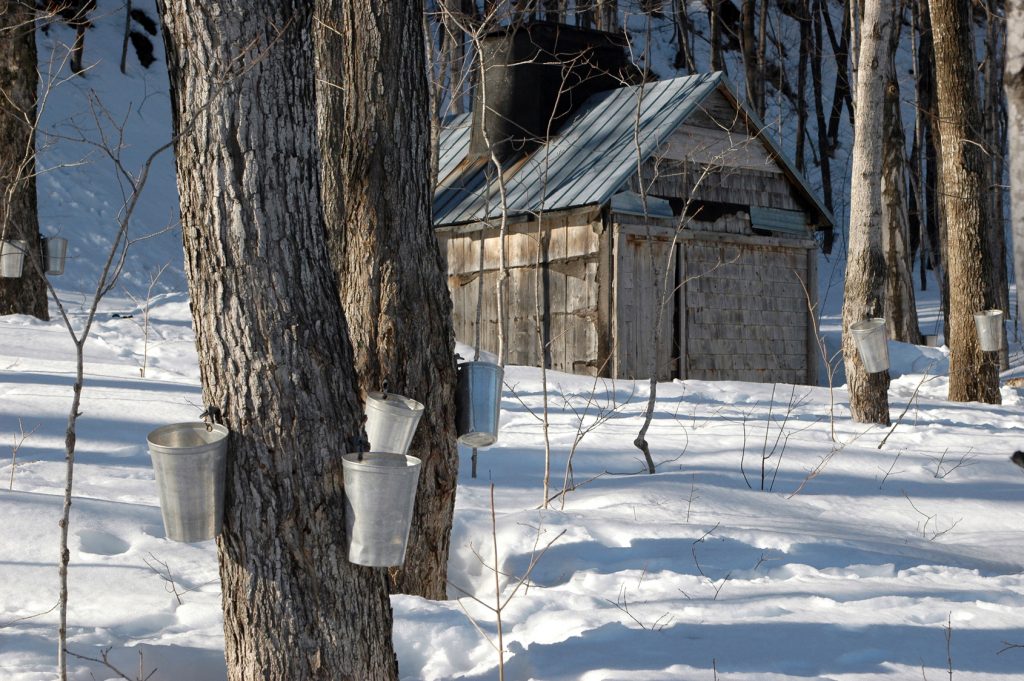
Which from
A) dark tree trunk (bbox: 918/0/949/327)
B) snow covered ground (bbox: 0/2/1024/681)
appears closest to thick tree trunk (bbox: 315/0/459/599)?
snow covered ground (bbox: 0/2/1024/681)

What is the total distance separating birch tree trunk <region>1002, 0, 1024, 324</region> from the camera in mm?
2377

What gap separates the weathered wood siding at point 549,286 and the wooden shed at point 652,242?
0.07ft

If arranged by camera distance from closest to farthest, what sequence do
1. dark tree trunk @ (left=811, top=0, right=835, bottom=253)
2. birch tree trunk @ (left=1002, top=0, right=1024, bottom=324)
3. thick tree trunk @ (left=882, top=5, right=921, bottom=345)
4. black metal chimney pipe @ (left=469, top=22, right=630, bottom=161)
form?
birch tree trunk @ (left=1002, top=0, right=1024, bottom=324) → black metal chimney pipe @ (left=469, top=22, right=630, bottom=161) → thick tree trunk @ (left=882, top=5, right=921, bottom=345) → dark tree trunk @ (left=811, top=0, right=835, bottom=253)

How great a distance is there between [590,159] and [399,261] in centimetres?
1009

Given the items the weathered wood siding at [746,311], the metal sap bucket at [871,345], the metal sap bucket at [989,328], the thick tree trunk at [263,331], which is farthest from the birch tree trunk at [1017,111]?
the weathered wood siding at [746,311]

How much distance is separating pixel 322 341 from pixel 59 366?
644cm

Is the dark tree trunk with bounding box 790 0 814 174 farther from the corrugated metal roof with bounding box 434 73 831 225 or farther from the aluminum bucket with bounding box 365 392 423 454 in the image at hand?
the aluminum bucket with bounding box 365 392 423 454

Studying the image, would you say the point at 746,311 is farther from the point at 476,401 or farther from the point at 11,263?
the point at 476,401

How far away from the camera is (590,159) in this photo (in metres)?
13.8

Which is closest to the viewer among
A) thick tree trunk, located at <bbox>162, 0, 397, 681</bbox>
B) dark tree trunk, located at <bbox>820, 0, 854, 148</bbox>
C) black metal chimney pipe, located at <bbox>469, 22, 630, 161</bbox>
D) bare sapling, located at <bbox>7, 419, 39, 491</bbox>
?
thick tree trunk, located at <bbox>162, 0, 397, 681</bbox>

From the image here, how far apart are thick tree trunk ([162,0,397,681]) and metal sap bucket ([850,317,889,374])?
5.88 metres

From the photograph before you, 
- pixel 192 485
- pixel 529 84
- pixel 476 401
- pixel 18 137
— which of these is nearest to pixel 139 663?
pixel 192 485

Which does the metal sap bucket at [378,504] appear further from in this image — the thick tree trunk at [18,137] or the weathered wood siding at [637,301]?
the weathered wood siding at [637,301]

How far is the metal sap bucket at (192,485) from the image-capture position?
8.66ft
